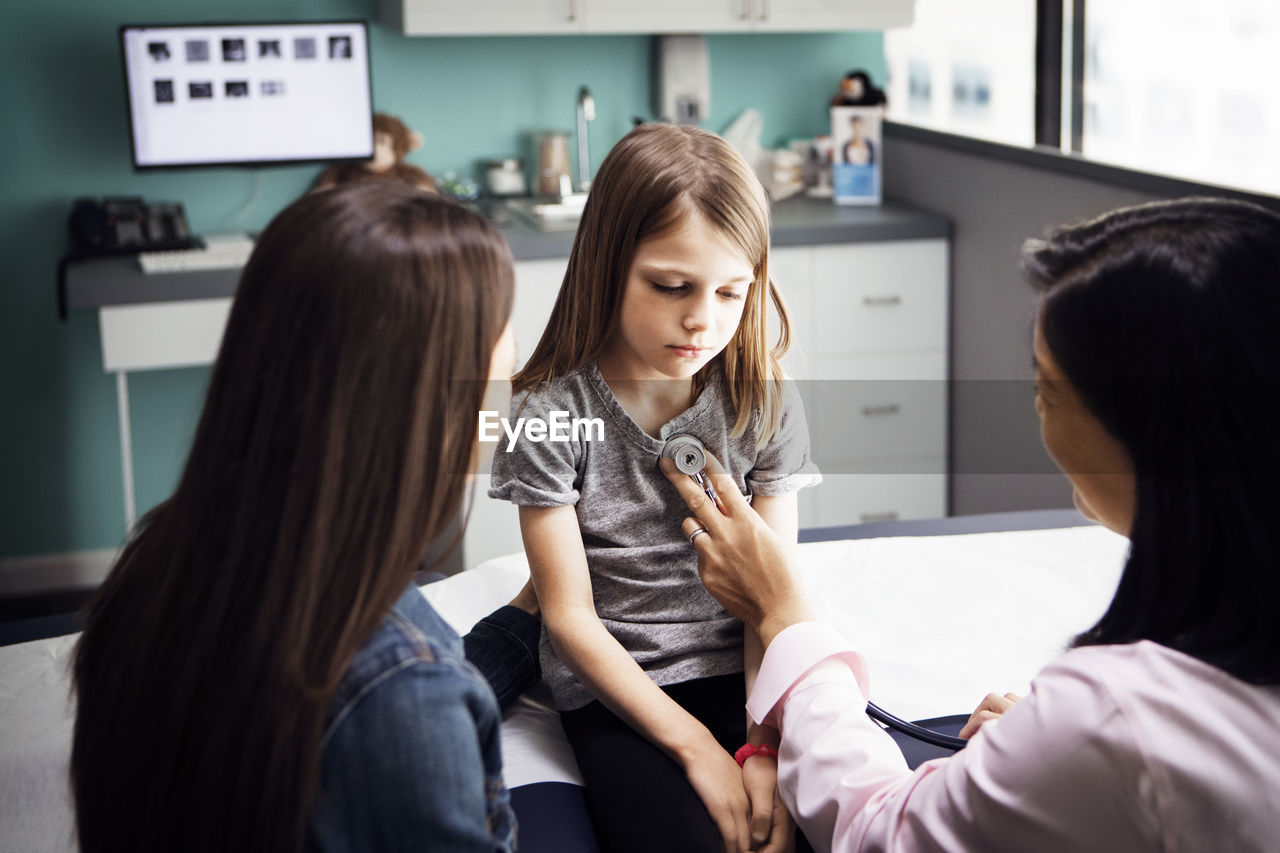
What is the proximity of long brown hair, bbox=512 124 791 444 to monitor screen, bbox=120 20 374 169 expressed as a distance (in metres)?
1.74

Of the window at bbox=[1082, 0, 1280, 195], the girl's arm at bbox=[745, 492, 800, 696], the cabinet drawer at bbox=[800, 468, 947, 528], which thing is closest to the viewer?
the girl's arm at bbox=[745, 492, 800, 696]

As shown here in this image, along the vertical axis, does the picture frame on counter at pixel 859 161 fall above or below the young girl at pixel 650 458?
above

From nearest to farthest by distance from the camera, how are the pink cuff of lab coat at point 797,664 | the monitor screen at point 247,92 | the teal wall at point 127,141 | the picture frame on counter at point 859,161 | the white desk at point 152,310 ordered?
the pink cuff of lab coat at point 797,664 → the white desk at point 152,310 → the monitor screen at point 247,92 → the teal wall at point 127,141 → the picture frame on counter at point 859,161

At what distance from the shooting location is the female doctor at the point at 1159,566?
2.37ft

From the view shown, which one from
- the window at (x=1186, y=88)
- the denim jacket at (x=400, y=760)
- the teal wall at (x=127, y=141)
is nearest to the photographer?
the denim jacket at (x=400, y=760)

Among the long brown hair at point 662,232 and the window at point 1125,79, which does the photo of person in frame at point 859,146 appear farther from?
the long brown hair at point 662,232

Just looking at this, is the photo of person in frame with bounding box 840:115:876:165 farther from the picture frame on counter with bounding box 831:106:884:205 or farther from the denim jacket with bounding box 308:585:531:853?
the denim jacket with bounding box 308:585:531:853

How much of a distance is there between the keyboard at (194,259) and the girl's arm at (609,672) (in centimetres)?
152

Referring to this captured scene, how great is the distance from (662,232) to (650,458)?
0.22 m

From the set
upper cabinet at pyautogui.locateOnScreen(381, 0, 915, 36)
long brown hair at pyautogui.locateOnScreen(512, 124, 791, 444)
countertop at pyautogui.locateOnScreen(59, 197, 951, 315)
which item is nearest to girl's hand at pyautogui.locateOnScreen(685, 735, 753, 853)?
long brown hair at pyautogui.locateOnScreen(512, 124, 791, 444)

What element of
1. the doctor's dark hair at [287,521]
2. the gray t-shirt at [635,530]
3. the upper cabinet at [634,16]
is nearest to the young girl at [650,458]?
the gray t-shirt at [635,530]

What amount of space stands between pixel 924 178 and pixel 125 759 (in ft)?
8.48

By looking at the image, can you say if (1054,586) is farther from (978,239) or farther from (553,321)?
(978,239)

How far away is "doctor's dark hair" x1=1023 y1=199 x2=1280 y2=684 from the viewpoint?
75 centimetres
